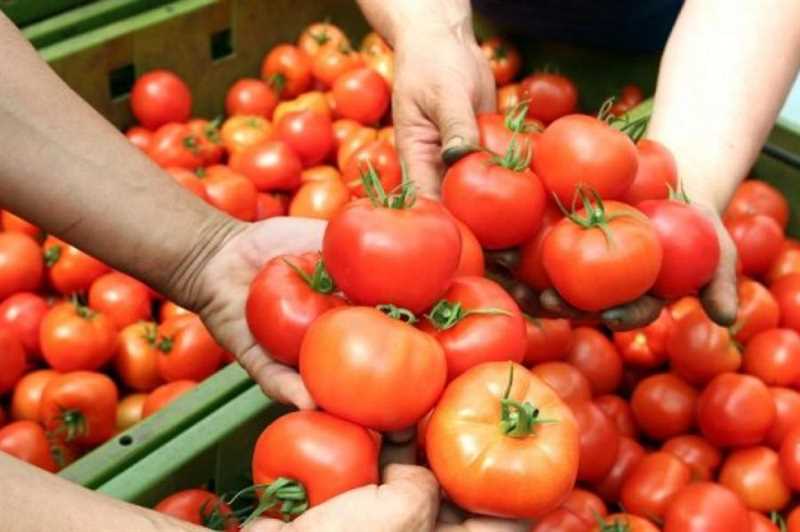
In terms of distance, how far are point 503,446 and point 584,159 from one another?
1.29 ft

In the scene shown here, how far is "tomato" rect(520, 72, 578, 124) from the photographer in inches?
85.5

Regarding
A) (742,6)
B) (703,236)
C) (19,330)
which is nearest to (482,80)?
(742,6)

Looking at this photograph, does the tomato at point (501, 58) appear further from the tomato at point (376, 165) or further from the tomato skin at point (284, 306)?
the tomato skin at point (284, 306)

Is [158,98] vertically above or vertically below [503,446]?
below

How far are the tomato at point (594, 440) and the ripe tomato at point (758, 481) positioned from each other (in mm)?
198

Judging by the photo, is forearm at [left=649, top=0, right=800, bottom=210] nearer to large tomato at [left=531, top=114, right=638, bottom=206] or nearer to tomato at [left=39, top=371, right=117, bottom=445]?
large tomato at [left=531, top=114, right=638, bottom=206]

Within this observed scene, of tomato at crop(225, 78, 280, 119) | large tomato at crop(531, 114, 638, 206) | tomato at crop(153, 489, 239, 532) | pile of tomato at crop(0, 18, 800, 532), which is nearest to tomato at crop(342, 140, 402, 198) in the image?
pile of tomato at crop(0, 18, 800, 532)

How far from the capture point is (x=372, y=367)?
94 cm

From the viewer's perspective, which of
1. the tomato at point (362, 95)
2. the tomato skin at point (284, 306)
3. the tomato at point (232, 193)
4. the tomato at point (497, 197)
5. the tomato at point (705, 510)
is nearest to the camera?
the tomato skin at point (284, 306)

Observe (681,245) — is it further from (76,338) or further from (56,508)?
(76,338)

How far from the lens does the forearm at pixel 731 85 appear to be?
1.53 m

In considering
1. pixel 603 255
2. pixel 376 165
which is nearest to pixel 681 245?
pixel 603 255

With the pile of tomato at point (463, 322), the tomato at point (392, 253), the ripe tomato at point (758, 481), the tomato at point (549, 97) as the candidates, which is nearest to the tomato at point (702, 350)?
the pile of tomato at point (463, 322)

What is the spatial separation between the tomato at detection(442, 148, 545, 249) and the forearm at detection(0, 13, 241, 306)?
0.36 metres
